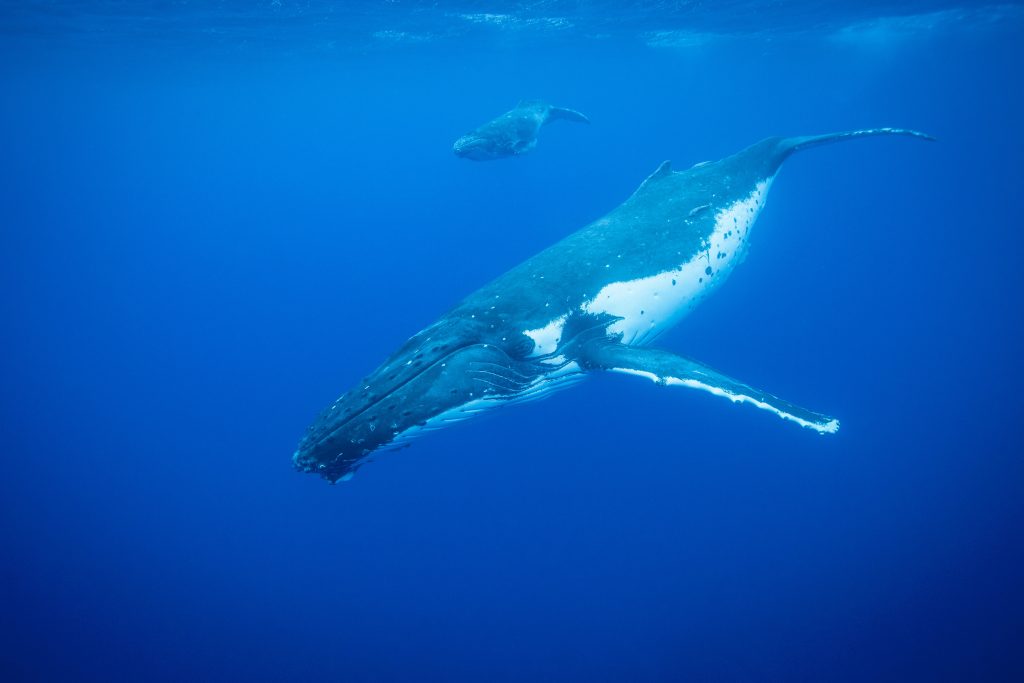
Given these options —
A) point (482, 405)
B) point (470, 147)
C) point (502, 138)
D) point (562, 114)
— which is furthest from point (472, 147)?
point (482, 405)

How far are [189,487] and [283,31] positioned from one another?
66.6 ft

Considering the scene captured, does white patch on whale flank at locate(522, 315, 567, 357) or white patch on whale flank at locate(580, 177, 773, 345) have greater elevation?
white patch on whale flank at locate(580, 177, 773, 345)

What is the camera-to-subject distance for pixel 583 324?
21.7 ft

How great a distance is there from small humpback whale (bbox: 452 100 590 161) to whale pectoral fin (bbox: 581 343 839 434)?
25.4 feet

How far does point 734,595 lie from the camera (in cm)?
1206

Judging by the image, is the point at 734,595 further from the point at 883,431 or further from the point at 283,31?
the point at 283,31

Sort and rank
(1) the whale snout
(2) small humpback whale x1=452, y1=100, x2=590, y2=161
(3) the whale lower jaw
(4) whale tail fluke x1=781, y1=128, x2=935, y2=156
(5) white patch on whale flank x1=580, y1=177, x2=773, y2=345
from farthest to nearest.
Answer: (2) small humpback whale x1=452, y1=100, x2=590, y2=161 → (1) the whale snout → (4) whale tail fluke x1=781, y1=128, x2=935, y2=156 → (5) white patch on whale flank x1=580, y1=177, x2=773, y2=345 → (3) the whale lower jaw

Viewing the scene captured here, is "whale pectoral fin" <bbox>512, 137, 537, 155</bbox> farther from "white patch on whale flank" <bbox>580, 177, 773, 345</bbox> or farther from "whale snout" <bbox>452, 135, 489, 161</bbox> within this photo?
"white patch on whale flank" <bbox>580, 177, 773, 345</bbox>

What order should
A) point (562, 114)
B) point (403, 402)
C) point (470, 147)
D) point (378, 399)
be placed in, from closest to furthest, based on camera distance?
point (403, 402)
point (378, 399)
point (470, 147)
point (562, 114)

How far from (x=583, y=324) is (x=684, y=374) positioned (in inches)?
59.8

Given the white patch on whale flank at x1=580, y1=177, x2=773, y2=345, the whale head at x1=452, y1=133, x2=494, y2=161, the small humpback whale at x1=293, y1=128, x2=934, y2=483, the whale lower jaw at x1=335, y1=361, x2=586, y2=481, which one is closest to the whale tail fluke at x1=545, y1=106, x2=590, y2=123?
the whale head at x1=452, y1=133, x2=494, y2=161

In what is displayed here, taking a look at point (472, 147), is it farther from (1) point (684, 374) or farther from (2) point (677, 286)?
(1) point (684, 374)

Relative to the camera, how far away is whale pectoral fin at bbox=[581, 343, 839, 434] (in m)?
5.07

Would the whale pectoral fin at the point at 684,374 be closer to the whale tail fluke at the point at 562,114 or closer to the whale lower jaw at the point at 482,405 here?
the whale lower jaw at the point at 482,405
